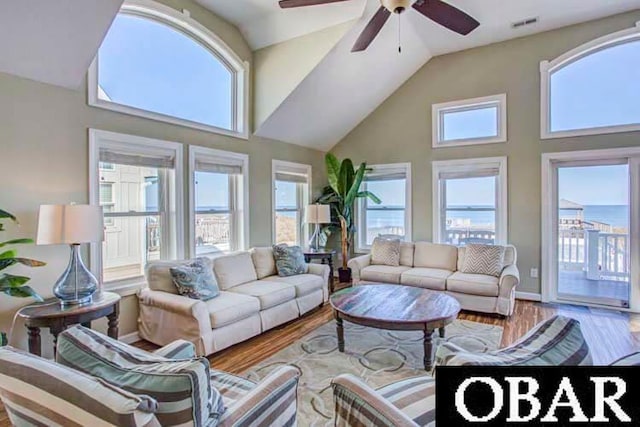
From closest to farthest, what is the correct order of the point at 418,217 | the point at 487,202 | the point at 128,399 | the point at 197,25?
1. the point at 128,399
2. the point at 197,25
3. the point at 487,202
4. the point at 418,217

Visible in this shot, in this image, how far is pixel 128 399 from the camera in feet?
3.07

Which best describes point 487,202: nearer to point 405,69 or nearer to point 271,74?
point 405,69

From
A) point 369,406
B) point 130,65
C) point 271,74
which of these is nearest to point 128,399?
point 369,406

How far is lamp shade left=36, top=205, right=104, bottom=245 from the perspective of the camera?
2.61 meters

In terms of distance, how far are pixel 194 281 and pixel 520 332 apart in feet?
11.8

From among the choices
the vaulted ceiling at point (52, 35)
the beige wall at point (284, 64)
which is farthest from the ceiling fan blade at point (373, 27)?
the vaulted ceiling at point (52, 35)

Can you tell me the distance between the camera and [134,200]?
12.5ft

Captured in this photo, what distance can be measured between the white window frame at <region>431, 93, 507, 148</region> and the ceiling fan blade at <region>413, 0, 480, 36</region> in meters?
2.51

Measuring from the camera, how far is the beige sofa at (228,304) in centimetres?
318

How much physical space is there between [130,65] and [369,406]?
13.0ft

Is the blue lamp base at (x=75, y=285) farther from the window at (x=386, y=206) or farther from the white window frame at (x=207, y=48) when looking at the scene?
the window at (x=386, y=206)

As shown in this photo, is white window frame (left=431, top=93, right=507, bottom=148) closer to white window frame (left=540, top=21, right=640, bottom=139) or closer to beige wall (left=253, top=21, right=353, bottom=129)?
white window frame (left=540, top=21, right=640, bottom=139)

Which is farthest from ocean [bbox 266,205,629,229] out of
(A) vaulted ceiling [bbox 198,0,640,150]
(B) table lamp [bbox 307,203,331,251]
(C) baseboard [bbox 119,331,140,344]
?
(C) baseboard [bbox 119,331,140,344]

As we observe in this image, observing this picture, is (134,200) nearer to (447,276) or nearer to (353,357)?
(353,357)
